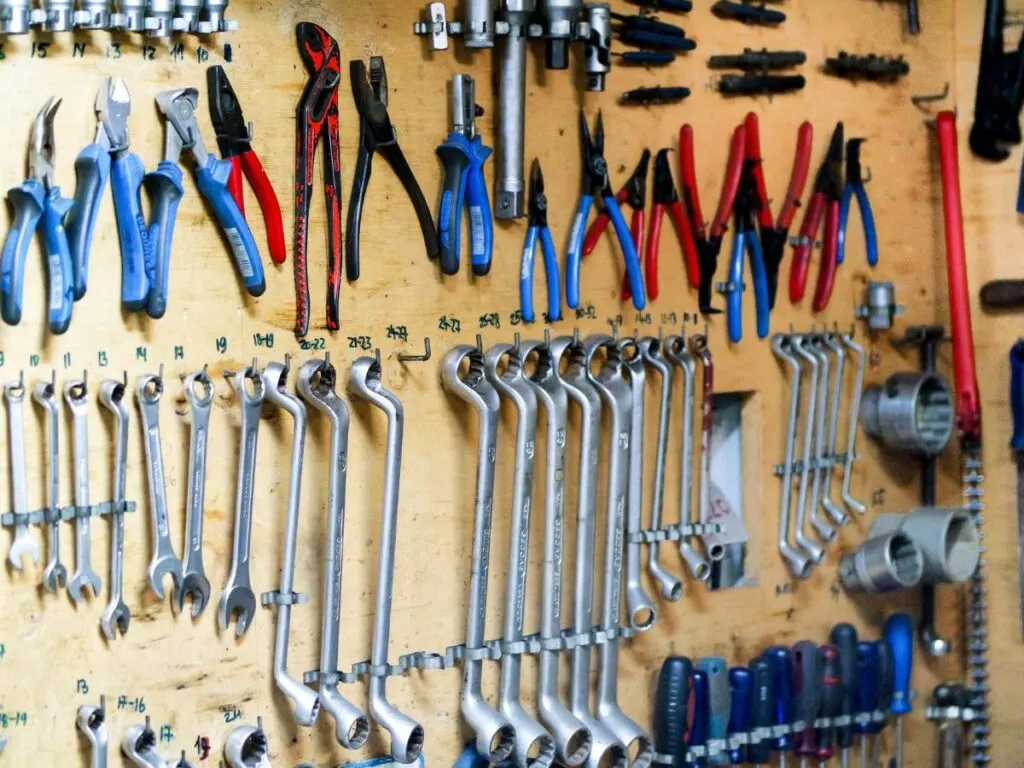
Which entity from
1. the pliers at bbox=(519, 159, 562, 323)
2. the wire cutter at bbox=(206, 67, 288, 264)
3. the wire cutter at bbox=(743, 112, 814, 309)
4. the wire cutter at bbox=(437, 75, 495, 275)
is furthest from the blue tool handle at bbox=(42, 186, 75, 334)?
the wire cutter at bbox=(743, 112, 814, 309)

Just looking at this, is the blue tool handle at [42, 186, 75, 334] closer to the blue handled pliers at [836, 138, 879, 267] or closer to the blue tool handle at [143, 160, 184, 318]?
the blue tool handle at [143, 160, 184, 318]

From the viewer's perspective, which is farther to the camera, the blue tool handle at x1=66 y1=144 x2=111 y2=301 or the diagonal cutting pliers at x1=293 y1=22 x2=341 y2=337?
the diagonal cutting pliers at x1=293 y1=22 x2=341 y2=337

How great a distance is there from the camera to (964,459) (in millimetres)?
3027

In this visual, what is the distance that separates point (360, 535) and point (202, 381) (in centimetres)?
35

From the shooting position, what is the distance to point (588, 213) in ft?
8.27

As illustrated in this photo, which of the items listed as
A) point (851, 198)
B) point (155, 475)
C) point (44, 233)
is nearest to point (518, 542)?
point (155, 475)

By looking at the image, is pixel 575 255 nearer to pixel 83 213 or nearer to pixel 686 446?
pixel 686 446

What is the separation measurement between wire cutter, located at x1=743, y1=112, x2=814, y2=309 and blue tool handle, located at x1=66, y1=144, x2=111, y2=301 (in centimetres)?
118

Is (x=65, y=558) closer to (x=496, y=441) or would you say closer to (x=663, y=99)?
(x=496, y=441)

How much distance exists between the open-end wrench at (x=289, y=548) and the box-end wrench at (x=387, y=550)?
0.34ft

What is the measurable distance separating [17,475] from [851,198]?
1.63 metres

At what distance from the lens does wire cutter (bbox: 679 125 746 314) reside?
2639mm

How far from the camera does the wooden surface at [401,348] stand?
204 cm

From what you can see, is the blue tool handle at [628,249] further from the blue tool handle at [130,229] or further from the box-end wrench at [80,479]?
the box-end wrench at [80,479]
